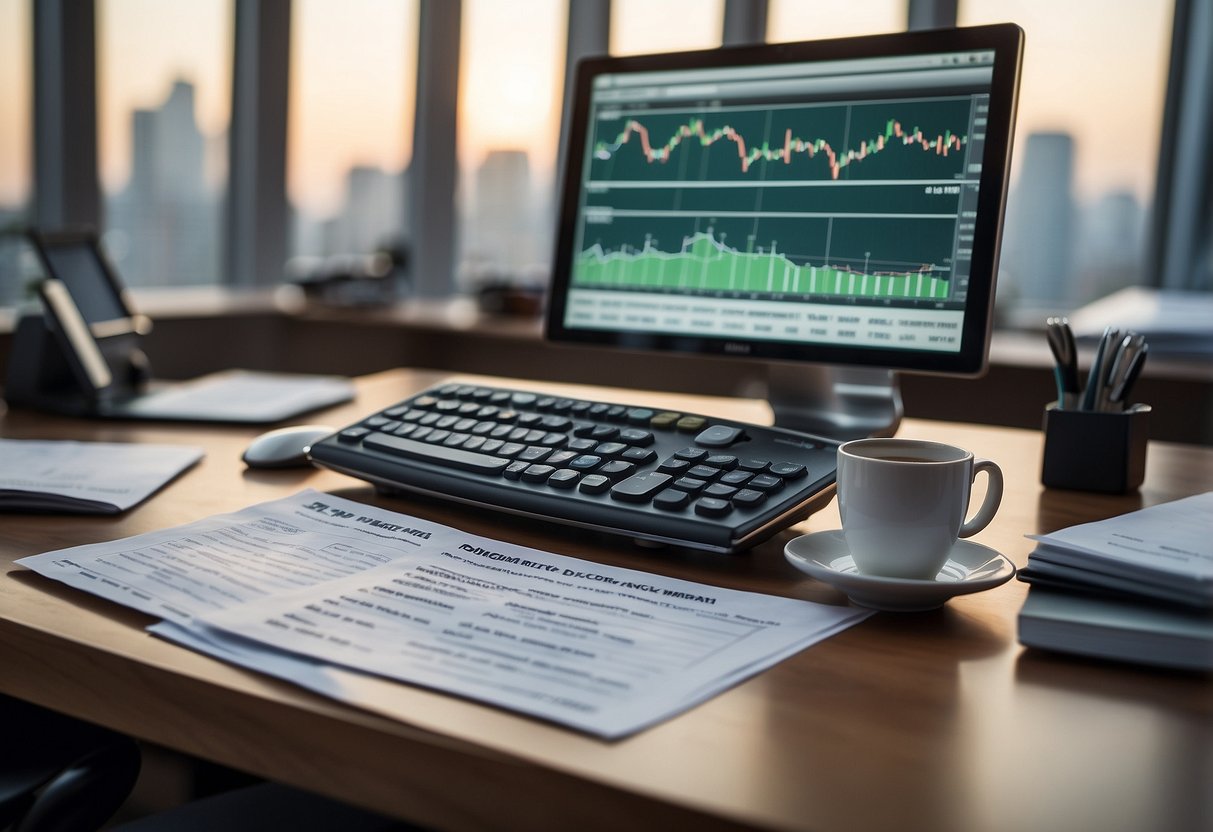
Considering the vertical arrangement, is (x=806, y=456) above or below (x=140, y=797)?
above

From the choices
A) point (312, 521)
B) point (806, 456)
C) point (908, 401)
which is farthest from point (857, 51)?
point (908, 401)

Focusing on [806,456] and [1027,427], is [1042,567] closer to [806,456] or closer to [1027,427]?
[806,456]

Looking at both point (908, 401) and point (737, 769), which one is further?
point (908, 401)

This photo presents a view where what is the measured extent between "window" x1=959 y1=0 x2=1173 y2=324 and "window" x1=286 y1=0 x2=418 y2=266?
68.8 inches

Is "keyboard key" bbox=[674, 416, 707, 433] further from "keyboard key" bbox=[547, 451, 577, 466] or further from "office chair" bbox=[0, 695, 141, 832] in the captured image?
"office chair" bbox=[0, 695, 141, 832]

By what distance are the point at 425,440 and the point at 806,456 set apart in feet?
1.05

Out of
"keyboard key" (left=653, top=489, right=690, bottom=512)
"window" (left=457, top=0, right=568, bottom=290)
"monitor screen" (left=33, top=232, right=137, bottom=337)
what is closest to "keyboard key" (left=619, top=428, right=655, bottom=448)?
"keyboard key" (left=653, top=489, right=690, bottom=512)

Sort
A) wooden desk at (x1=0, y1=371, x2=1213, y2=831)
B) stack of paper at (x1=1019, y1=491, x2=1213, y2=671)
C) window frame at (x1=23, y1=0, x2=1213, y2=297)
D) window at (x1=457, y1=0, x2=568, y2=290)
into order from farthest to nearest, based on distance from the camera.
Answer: window at (x1=457, y1=0, x2=568, y2=290)
window frame at (x1=23, y1=0, x2=1213, y2=297)
stack of paper at (x1=1019, y1=491, x2=1213, y2=671)
wooden desk at (x1=0, y1=371, x2=1213, y2=831)

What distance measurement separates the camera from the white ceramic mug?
2.06 feet

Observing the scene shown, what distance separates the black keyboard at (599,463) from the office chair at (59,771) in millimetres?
274

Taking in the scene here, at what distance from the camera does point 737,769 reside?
433 mm

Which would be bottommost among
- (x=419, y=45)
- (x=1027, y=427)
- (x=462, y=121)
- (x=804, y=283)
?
(x=1027, y=427)

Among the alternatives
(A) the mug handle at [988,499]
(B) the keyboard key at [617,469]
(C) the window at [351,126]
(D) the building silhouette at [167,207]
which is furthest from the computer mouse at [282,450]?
(C) the window at [351,126]

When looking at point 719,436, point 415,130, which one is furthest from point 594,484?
point 415,130
